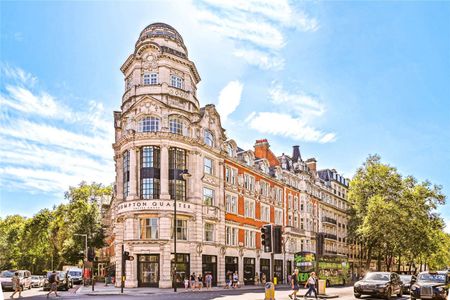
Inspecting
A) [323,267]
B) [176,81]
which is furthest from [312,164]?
[176,81]

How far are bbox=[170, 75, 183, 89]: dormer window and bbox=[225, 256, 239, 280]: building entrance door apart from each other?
18.9m

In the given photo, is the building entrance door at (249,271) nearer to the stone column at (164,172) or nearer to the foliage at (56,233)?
the stone column at (164,172)

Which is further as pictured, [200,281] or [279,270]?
[279,270]

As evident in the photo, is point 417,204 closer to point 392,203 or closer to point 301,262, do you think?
point 392,203

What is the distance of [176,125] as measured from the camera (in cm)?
4806

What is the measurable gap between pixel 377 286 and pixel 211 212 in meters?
23.2

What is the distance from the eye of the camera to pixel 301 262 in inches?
1984

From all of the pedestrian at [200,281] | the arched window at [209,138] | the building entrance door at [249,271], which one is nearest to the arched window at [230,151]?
the arched window at [209,138]

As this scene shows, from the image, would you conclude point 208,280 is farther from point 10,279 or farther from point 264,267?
point 10,279

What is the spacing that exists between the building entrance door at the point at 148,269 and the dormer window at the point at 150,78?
16.9 metres

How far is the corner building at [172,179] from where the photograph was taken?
1773 inches

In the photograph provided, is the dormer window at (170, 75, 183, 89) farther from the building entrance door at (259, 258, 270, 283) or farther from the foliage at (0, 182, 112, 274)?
the foliage at (0, 182, 112, 274)

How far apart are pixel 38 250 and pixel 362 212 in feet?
195

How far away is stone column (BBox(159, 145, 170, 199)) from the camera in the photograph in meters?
45.8
